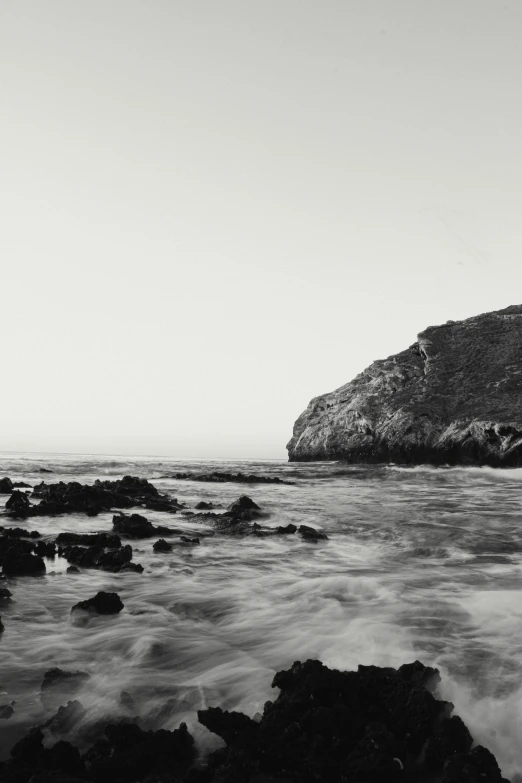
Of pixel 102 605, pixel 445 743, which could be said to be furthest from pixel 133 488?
pixel 445 743

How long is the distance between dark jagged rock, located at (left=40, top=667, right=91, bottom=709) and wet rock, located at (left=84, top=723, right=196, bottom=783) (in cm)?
88

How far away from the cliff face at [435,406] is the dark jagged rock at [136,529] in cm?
3722

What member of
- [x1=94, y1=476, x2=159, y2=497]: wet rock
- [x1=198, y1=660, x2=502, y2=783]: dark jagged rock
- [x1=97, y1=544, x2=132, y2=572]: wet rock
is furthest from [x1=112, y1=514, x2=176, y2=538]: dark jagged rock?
[x1=94, y1=476, x2=159, y2=497]: wet rock

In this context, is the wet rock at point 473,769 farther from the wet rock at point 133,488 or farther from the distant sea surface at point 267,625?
the wet rock at point 133,488

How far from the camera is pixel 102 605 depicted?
618 cm

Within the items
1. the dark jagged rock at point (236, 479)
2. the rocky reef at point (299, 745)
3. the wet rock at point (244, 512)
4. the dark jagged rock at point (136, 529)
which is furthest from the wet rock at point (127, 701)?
the dark jagged rock at point (236, 479)

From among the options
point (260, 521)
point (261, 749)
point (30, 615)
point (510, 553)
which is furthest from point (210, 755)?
point (260, 521)

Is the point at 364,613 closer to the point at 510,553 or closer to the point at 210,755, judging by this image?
the point at 210,755

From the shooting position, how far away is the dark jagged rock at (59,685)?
4055mm

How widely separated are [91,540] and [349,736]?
26.9ft

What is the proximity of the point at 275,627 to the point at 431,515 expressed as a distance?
10.9m

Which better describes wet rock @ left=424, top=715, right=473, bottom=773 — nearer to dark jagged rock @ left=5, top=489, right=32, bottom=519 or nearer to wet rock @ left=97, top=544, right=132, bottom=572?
wet rock @ left=97, top=544, right=132, bottom=572

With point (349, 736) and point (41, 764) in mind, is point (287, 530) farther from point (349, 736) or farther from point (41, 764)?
point (41, 764)

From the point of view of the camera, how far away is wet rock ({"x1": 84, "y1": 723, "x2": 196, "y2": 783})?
10.2 feet
